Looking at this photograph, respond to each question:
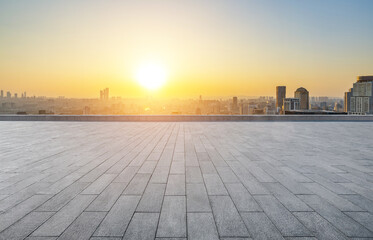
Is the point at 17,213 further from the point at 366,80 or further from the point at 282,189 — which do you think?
the point at 366,80

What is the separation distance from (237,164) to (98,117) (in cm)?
1719

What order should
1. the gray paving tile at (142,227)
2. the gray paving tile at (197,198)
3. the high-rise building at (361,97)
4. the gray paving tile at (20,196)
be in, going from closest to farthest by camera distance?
1. the gray paving tile at (142,227)
2. the gray paving tile at (197,198)
3. the gray paving tile at (20,196)
4. the high-rise building at (361,97)

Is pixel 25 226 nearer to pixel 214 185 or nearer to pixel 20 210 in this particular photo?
pixel 20 210

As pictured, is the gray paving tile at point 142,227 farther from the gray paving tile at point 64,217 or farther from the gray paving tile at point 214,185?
the gray paving tile at point 214,185

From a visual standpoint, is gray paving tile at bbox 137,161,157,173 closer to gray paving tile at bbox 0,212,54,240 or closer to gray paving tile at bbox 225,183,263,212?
gray paving tile at bbox 225,183,263,212

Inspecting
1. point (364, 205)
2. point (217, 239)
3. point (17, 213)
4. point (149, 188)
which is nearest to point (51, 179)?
point (17, 213)

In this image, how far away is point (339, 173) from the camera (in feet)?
19.2

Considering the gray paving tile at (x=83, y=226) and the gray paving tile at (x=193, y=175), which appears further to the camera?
the gray paving tile at (x=193, y=175)

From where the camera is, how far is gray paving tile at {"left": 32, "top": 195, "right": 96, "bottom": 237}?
10.5ft

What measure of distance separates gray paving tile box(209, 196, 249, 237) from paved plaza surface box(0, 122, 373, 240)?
0.05ft

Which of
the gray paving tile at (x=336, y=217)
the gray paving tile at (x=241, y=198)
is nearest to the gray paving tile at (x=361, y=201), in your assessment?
the gray paving tile at (x=336, y=217)

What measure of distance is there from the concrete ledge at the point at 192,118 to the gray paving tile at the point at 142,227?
17.3 m

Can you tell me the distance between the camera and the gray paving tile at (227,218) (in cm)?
317

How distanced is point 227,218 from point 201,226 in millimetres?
468
